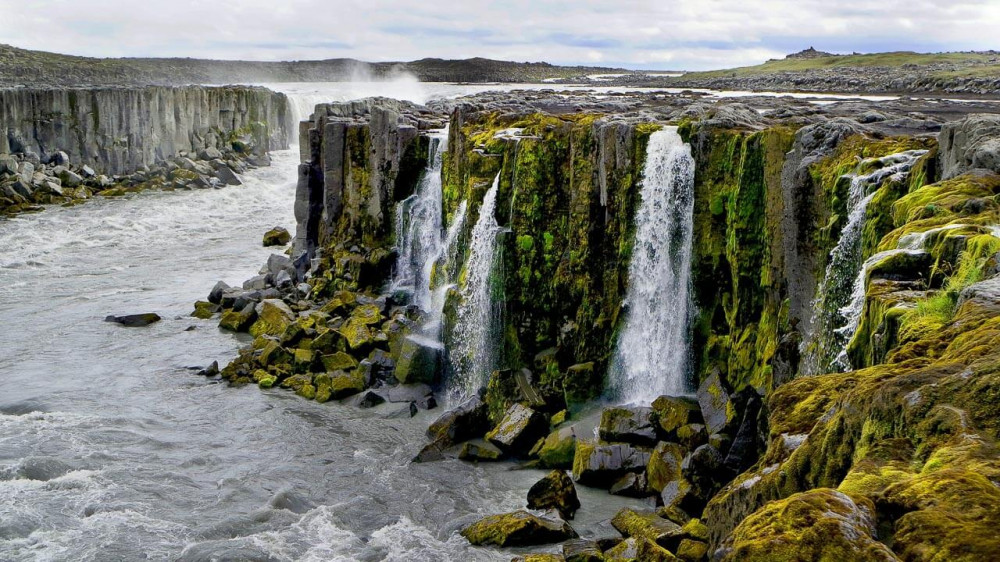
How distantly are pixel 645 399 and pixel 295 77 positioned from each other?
137740mm

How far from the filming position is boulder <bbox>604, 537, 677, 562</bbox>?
12.8 meters

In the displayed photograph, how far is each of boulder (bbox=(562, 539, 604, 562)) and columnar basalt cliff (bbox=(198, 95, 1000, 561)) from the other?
0.15 meters

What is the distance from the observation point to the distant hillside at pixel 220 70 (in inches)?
4316

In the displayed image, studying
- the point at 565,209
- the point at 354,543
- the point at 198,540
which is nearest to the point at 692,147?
the point at 565,209

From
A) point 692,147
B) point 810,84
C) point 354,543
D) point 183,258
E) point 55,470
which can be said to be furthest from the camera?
point 810,84

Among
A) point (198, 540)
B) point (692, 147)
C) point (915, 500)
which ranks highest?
point (692, 147)

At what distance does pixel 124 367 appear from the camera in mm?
28969

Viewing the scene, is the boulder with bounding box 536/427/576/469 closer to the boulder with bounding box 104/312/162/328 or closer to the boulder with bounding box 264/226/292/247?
the boulder with bounding box 104/312/162/328

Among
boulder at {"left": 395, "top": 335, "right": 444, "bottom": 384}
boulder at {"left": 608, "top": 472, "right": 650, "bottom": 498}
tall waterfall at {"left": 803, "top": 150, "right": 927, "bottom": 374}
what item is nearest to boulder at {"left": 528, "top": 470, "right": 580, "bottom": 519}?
boulder at {"left": 608, "top": 472, "right": 650, "bottom": 498}

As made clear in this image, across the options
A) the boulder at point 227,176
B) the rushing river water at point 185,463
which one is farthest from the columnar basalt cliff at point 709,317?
the boulder at point 227,176

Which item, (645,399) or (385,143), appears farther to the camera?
(385,143)

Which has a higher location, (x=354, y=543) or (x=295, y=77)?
(x=295, y=77)

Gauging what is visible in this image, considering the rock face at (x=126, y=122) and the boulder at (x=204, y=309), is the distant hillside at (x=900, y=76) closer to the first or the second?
the boulder at (x=204, y=309)

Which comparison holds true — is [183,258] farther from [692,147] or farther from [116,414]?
[692,147]
